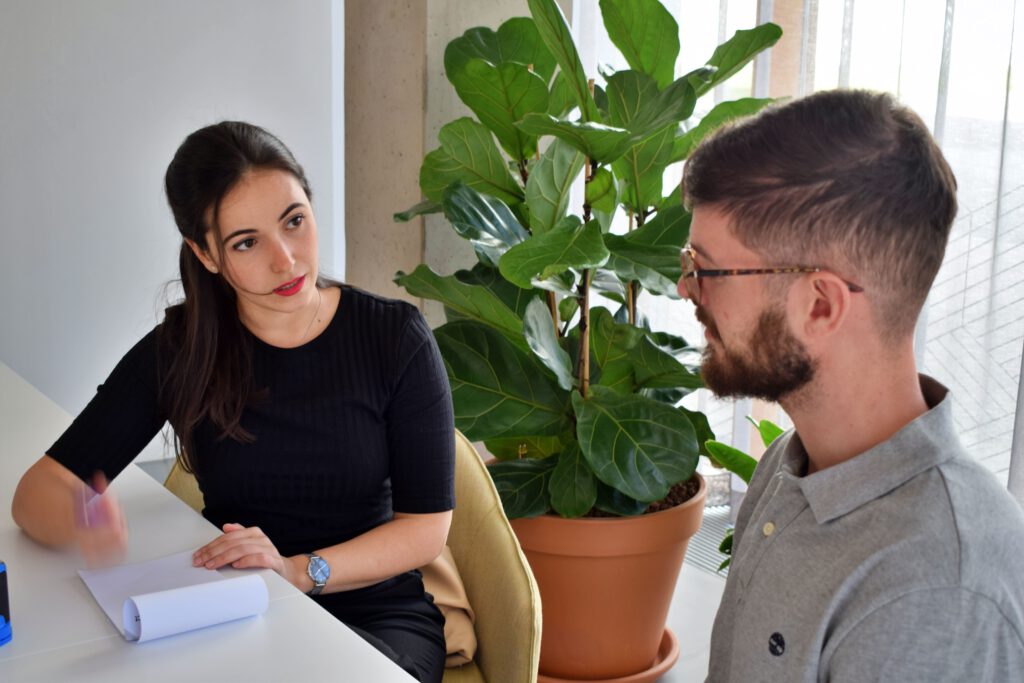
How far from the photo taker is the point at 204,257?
175cm

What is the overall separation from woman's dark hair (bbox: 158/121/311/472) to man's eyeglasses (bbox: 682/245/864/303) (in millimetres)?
859

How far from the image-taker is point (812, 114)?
103 cm

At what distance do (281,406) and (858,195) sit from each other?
3.43 ft

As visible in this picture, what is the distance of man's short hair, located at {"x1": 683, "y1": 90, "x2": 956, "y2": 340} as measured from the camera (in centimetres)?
100

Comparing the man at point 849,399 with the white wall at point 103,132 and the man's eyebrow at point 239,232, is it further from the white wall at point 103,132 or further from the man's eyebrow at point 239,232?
the white wall at point 103,132

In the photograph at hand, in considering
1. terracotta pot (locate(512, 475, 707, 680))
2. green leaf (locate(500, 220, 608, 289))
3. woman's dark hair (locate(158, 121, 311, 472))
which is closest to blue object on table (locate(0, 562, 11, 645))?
woman's dark hair (locate(158, 121, 311, 472))

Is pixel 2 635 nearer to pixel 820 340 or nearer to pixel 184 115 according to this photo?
pixel 820 340

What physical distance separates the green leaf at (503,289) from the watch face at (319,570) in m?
0.92

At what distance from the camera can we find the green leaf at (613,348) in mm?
2248

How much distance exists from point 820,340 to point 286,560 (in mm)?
890

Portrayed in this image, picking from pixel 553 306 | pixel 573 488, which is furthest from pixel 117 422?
pixel 553 306

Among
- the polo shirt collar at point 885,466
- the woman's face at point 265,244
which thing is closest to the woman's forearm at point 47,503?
the woman's face at point 265,244

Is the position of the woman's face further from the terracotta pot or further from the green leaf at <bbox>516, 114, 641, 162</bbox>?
the terracotta pot

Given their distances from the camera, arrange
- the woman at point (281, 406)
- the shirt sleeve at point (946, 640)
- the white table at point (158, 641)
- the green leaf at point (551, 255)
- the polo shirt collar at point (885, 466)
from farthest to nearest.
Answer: the green leaf at point (551, 255), the woman at point (281, 406), the white table at point (158, 641), the polo shirt collar at point (885, 466), the shirt sleeve at point (946, 640)
